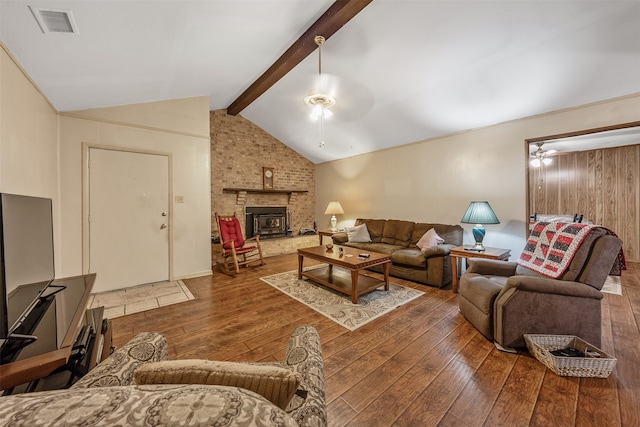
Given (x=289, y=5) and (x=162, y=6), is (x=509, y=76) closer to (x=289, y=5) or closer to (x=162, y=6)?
(x=289, y=5)

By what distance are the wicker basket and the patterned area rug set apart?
1.24 meters

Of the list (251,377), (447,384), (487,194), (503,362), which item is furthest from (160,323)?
(487,194)

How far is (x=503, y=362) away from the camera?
183 centimetres

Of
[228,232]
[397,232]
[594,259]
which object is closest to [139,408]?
[594,259]

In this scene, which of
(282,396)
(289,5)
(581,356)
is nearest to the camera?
(282,396)

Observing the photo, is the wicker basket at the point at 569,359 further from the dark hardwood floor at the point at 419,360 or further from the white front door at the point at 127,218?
the white front door at the point at 127,218

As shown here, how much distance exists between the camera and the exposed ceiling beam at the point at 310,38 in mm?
2387

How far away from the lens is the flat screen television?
43.6 inches

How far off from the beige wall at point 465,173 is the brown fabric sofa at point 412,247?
305 mm

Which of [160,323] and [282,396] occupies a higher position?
[282,396]

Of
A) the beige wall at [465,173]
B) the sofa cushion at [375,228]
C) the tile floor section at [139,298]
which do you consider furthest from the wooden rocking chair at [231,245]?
the beige wall at [465,173]

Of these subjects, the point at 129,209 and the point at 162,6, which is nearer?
the point at 162,6

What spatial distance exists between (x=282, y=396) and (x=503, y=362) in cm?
201

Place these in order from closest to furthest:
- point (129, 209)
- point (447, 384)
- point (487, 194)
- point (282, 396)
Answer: point (282, 396)
point (447, 384)
point (129, 209)
point (487, 194)
